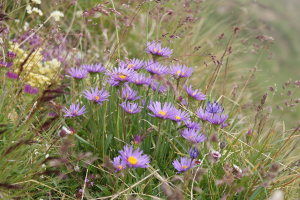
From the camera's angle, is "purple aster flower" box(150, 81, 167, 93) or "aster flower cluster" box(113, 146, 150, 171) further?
"purple aster flower" box(150, 81, 167, 93)

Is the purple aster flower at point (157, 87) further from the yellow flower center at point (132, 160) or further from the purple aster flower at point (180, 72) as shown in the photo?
the yellow flower center at point (132, 160)

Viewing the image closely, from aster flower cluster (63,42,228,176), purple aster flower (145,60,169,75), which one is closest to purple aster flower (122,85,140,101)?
aster flower cluster (63,42,228,176)

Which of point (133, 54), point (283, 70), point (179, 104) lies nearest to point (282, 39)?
point (283, 70)

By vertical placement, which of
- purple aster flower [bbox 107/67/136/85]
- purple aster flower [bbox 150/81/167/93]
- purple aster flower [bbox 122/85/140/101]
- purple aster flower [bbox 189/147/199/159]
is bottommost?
purple aster flower [bbox 189/147/199/159]

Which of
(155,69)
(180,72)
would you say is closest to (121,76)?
(155,69)

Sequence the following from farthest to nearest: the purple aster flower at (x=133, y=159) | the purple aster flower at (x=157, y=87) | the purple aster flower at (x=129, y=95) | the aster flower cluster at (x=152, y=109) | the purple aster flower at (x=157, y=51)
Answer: the purple aster flower at (x=157, y=87)
the purple aster flower at (x=157, y=51)
the purple aster flower at (x=129, y=95)
the aster flower cluster at (x=152, y=109)
the purple aster flower at (x=133, y=159)

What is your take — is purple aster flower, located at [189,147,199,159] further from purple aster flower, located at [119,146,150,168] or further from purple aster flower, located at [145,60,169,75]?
purple aster flower, located at [145,60,169,75]

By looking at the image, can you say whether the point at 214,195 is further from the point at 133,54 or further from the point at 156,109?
the point at 133,54

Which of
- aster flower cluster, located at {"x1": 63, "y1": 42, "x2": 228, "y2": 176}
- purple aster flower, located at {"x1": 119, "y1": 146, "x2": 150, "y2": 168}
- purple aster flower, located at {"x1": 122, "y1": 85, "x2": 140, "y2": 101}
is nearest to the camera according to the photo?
purple aster flower, located at {"x1": 119, "y1": 146, "x2": 150, "y2": 168}

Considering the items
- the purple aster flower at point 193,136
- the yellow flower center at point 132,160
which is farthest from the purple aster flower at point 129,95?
the yellow flower center at point 132,160

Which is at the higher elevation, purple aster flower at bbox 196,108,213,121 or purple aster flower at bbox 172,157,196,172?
purple aster flower at bbox 196,108,213,121

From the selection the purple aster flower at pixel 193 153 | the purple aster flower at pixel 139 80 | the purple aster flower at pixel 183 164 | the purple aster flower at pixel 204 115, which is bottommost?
the purple aster flower at pixel 183 164
